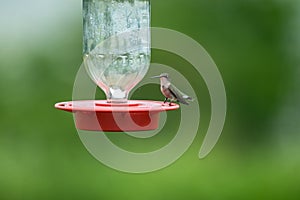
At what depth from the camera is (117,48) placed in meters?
1.53

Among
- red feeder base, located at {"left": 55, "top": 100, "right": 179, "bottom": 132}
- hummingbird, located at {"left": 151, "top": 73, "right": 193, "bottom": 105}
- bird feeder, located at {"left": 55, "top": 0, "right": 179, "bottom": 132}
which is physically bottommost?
red feeder base, located at {"left": 55, "top": 100, "right": 179, "bottom": 132}

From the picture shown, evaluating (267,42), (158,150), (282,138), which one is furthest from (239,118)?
(158,150)

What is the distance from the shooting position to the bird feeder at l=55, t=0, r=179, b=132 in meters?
1.51

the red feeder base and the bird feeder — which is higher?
the bird feeder

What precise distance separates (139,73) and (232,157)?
1.99 meters

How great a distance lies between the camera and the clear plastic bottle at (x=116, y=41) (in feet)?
4.98

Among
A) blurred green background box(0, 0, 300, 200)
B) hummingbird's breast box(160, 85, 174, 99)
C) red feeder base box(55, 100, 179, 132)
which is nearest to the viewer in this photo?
red feeder base box(55, 100, 179, 132)

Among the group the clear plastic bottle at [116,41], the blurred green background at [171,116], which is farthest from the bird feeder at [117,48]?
the blurred green background at [171,116]

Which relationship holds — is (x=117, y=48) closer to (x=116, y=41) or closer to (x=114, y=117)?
(x=116, y=41)

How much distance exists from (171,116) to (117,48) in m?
2.04

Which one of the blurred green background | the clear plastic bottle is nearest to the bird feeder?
the clear plastic bottle

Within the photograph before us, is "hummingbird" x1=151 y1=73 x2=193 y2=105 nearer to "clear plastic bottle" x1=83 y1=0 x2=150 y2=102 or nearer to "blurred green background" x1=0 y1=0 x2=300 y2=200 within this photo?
"clear plastic bottle" x1=83 y1=0 x2=150 y2=102

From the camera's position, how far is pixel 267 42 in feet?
12.7

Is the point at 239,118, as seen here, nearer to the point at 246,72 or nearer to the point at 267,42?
the point at 246,72
